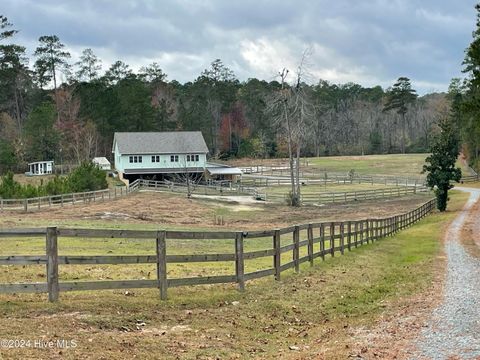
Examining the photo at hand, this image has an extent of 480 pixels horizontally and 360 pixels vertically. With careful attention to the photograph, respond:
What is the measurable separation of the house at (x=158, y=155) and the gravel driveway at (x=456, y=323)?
61919mm

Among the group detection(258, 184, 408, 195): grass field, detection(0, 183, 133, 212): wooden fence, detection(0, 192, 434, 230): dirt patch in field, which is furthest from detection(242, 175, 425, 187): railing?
detection(0, 183, 133, 212): wooden fence

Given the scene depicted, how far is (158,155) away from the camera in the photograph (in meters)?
75.9

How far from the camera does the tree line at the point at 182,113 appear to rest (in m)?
82.2

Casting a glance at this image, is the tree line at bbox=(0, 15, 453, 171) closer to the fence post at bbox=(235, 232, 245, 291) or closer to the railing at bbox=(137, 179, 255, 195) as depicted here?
the railing at bbox=(137, 179, 255, 195)

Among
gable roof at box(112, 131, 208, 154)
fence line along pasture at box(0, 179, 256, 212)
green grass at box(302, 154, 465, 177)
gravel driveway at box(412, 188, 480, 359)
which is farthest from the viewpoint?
green grass at box(302, 154, 465, 177)

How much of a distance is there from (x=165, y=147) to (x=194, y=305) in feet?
224

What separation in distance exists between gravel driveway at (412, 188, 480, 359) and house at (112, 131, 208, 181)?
61.9 meters

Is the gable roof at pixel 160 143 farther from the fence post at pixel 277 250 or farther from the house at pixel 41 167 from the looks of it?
the fence post at pixel 277 250

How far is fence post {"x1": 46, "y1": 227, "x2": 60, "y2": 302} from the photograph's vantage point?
27.4 feet

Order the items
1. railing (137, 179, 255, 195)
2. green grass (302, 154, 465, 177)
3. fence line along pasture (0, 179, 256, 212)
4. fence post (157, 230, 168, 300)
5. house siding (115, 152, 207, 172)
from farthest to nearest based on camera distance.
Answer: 1. green grass (302, 154, 465, 177)
2. house siding (115, 152, 207, 172)
3. railing (137, 179, 255, 195)
4. fence line along pasture (0, 179, 256, 212)
5. fence post (157, 230, 168, 300)

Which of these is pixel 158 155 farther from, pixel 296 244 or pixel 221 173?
pixel 296 244

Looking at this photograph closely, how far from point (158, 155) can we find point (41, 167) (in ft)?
61.4

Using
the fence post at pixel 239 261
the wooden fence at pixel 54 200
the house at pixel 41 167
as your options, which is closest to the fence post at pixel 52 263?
the fence post at pixel 239 261

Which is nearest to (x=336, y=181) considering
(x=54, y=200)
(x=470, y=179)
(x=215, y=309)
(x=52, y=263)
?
(x=470, y=179)
